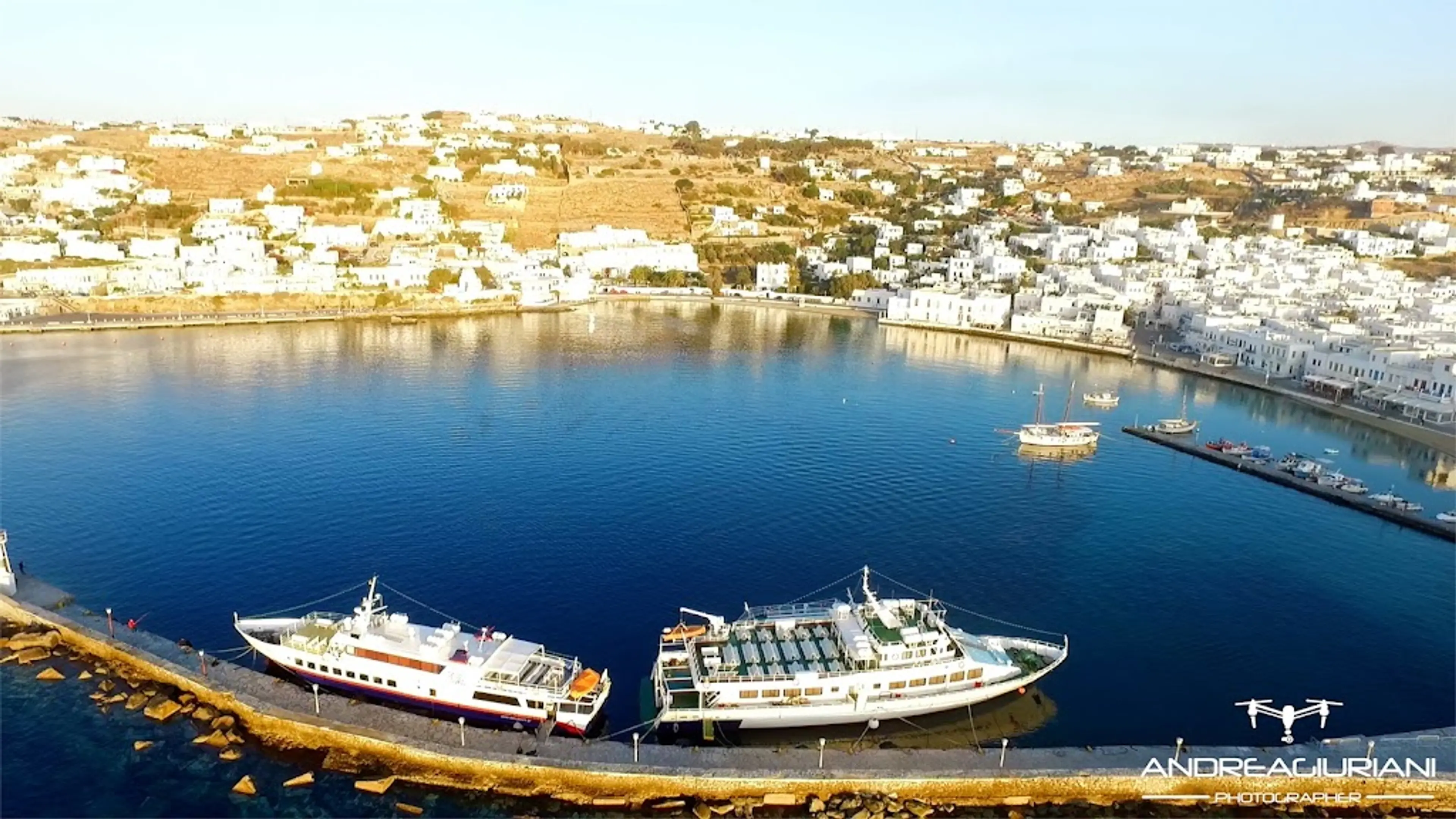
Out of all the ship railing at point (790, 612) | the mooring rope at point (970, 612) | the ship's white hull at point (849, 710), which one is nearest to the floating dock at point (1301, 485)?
the mooring rope at point (970, 612)

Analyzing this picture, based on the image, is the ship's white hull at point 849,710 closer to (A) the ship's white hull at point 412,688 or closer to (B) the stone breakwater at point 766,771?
(B) the stone breakwater at point 766,771

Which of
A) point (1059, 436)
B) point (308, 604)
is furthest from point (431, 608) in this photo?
point (1059, 436)

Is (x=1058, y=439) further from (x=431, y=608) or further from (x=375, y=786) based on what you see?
(x=375, y=786)

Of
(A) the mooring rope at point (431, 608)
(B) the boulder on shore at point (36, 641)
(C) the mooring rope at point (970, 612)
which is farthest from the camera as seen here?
(C) the mooring rope at point (970, 612)

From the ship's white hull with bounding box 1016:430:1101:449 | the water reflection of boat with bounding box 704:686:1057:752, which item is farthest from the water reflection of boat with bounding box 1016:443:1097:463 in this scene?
the water reflection of boat with bounding box 704:686:1057:752

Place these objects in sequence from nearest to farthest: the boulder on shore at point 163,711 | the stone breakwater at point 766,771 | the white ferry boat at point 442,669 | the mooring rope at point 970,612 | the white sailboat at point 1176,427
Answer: the stone breakwater at point 766,771 < the boulder on shore at point 163,711 < the white ferry boat at point 442,669 < the mooring rope at point 970,612 < the white sailboat at point 1176,427

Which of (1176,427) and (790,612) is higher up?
(1176,427)

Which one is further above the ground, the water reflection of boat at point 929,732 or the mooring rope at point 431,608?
the mooring rope at point 431,608
